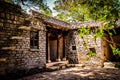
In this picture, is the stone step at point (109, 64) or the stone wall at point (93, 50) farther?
the stone wall at point (93, 50)

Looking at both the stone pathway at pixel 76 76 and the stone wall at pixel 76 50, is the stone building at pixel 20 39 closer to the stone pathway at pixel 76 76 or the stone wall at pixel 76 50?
the stone pathway at pixel 76 76

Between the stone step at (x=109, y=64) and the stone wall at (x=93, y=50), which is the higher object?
the stone wall at (x=93, y=50)

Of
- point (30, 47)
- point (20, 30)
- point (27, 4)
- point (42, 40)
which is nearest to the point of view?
point (27, 4)

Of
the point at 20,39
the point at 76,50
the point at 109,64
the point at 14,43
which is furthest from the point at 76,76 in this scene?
the point at 76,50

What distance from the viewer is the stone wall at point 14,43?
9844 millimetres

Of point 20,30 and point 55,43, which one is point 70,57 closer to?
point 55,43

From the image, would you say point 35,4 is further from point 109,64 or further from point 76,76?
point 109,64

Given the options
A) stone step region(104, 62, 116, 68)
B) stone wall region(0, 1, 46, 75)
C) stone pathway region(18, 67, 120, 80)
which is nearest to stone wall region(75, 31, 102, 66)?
stone step region(104, 62, 116, 68)

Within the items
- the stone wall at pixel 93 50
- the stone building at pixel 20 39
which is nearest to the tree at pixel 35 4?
the stone building at pixel 20 39

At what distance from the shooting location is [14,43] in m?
10.6

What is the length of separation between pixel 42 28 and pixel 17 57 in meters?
3.56

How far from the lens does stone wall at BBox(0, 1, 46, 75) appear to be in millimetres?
9844

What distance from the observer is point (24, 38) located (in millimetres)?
11492

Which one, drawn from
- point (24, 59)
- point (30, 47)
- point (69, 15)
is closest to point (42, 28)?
point (30, 47)
